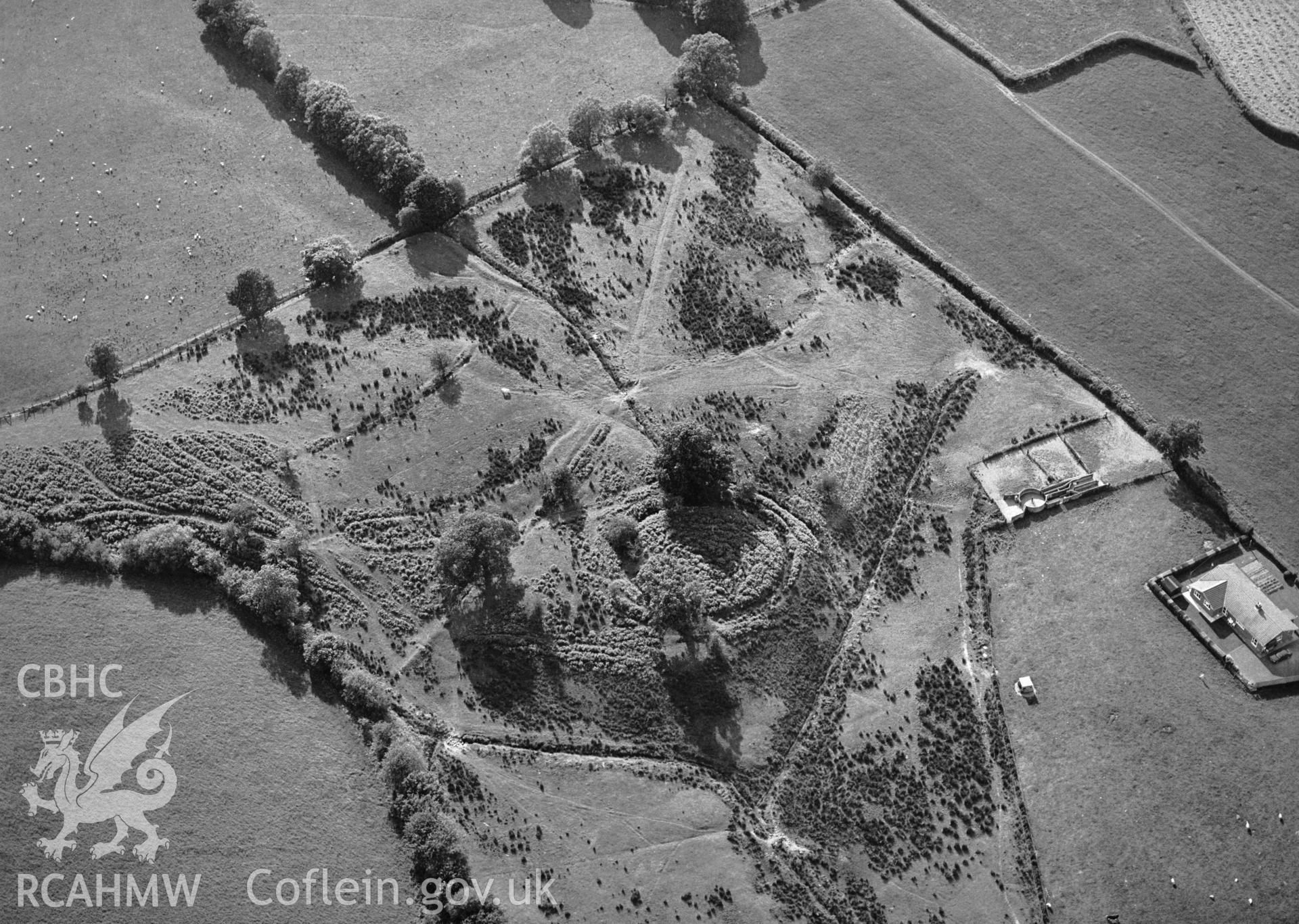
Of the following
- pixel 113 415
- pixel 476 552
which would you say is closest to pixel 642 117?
pixel 476 552

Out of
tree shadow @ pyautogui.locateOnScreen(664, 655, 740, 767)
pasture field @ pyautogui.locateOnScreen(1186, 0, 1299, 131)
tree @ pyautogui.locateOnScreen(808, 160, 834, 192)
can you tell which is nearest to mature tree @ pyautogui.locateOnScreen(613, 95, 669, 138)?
tree @ pyautogui.locateOnScreen(808, 160, 834, 192)

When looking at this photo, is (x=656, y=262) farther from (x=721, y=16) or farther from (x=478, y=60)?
(x=478, y=60)

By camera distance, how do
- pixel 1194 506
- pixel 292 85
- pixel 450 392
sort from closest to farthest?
pixel 1194 506, pixel 450 392, pixel 292 85

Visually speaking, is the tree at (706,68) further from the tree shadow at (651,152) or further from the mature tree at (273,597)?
the mature tree at (273,597)

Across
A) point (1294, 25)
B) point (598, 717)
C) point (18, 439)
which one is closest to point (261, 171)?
point (18, 439)

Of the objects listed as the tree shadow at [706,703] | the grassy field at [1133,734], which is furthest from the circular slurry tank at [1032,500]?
the tree shadow at [706,703]

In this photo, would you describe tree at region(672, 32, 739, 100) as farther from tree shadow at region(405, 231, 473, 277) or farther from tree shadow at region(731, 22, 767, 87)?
tree shadow at region(405, 231, 473, 277)

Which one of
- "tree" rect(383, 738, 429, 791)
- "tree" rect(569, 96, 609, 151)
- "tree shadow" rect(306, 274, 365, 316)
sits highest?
"tree" rect(569, 96, 609, 151)
